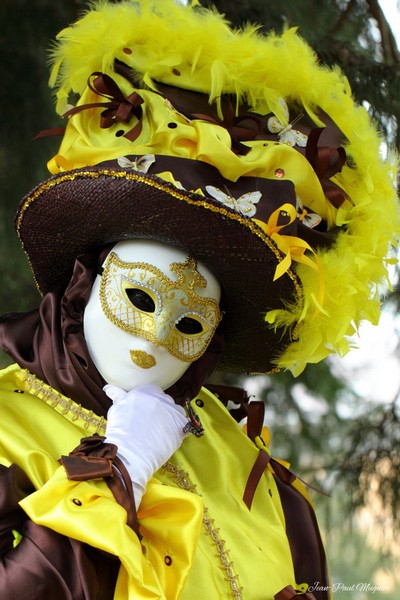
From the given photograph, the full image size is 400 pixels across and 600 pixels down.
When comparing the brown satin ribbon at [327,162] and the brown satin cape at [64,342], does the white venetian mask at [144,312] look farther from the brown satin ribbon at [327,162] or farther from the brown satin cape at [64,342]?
the brown satin ribbon at [327,162]

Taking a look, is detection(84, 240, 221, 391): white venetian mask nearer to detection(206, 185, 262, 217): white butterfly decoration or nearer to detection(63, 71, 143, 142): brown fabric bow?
detection(206, 185, 262, 217): white butterfly decoration

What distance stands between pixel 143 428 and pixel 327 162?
80 centimetres

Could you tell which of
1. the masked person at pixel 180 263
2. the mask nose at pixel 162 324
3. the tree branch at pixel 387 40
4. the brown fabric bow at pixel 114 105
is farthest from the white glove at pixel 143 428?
the tree branch at pixel 387 40

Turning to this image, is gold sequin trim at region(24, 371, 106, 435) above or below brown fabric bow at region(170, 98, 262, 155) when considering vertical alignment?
below

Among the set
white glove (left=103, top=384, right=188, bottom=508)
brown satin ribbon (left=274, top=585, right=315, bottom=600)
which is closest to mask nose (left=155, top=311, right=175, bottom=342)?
white glove (left=103, top=384, right=188, bottom=508)

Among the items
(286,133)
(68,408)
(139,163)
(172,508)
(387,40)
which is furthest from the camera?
(387,40)

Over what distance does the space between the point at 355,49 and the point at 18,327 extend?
5.45 feet

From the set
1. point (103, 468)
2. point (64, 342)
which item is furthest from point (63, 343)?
point (103, 468)

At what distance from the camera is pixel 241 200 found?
222cm

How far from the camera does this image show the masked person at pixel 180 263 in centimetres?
209

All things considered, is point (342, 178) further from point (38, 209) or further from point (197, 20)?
point (38, 209)

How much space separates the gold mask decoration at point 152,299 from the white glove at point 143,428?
13cm

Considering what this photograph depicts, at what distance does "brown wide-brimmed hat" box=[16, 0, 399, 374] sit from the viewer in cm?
216

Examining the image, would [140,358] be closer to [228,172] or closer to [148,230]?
[148,230]
